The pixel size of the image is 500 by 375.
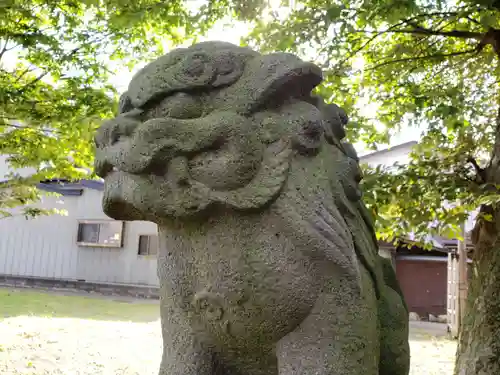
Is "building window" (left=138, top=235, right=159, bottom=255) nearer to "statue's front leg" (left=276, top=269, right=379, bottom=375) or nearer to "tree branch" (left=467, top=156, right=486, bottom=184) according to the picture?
"tree branch" (left=467, top=156, right=486, bottom=184)

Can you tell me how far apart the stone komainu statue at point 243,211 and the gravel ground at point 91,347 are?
4256mm

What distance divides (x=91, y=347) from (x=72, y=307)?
407 cm

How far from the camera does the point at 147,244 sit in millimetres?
12141

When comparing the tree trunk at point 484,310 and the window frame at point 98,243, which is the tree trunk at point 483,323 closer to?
the tree trunk at point 484,310

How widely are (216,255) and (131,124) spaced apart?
42 cm

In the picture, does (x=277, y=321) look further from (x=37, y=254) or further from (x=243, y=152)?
(x=37, y=254)

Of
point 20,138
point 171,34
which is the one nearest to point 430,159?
point 171,34

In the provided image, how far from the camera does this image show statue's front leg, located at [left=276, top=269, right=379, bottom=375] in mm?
1256

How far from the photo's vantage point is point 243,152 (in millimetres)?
1257

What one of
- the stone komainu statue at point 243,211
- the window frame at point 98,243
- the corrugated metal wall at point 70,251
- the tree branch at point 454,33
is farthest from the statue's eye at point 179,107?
the window frame at point 98,243

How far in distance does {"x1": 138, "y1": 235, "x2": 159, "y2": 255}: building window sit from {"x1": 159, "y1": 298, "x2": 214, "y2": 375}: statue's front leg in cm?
1084

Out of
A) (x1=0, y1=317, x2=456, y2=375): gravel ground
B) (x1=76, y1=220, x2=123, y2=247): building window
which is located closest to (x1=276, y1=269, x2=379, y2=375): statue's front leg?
(x1=0, y1=317, x2=456, y2=375): gravel ground

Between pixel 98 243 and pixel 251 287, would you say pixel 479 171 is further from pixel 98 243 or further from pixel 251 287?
pixel 98 243

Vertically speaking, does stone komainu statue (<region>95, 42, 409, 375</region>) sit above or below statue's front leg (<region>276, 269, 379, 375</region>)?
above
